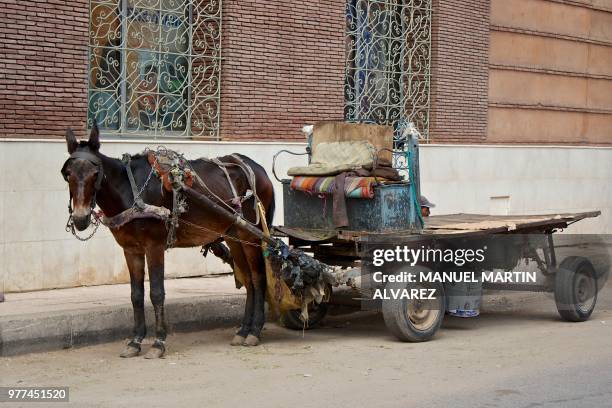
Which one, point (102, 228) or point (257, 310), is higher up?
point (102, 228)

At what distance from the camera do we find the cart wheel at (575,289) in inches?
432

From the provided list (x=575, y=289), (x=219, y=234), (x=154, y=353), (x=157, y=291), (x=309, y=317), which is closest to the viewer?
(x=154, y=353)

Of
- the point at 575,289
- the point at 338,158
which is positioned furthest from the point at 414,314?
the point at 575,289

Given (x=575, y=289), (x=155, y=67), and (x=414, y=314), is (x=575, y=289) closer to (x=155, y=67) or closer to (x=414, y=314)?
(x=414, y=314)

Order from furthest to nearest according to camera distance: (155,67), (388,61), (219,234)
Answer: (388,61), (155,67), (219,234)

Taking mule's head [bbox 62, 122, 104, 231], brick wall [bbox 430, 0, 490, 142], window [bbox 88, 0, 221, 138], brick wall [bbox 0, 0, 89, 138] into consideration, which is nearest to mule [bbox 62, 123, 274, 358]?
mule's head [bbox 62, 122, 104, 231]

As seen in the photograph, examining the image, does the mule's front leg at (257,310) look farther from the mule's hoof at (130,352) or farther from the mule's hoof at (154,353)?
the mule's hoof at (130,352)

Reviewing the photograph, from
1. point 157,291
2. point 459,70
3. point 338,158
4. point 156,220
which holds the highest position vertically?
point 459,70

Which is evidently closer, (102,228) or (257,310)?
(257,310)

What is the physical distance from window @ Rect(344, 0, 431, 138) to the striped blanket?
240 inches

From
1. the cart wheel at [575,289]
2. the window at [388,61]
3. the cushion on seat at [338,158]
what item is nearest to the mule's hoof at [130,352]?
the cushion on seat at [338,158]

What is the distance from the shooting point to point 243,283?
1013 centimetres

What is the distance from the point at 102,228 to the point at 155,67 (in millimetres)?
2342

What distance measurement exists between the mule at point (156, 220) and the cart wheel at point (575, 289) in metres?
3.25
